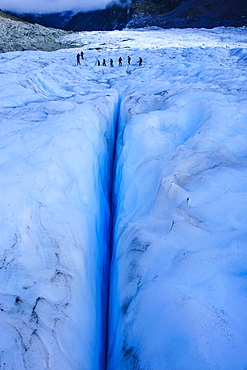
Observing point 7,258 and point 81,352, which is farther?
point 7,258

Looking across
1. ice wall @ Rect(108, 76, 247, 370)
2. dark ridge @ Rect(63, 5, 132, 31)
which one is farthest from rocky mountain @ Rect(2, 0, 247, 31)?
ice wall @ Rect(108, 76, 247, 370)

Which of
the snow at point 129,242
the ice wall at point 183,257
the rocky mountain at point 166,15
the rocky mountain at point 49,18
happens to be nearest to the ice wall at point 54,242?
the snow at point 129,242

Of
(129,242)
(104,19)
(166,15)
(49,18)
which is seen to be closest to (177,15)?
(166,15)

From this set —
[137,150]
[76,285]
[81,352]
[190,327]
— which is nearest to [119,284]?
[76,285]

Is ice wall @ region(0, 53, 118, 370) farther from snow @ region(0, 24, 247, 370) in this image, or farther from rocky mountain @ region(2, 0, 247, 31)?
rocky mountain @ region(2, 0, 247, 31)

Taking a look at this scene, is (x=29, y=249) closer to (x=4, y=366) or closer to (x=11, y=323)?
(x=11, y=323)

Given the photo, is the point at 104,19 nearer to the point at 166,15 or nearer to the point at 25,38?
the point at 166,15

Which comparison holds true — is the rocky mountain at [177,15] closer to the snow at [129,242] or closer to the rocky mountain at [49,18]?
the snow at [129,242]
